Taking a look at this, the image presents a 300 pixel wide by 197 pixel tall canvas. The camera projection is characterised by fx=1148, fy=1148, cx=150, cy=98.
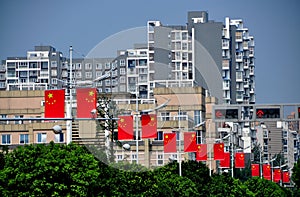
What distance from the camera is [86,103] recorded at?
39344mm

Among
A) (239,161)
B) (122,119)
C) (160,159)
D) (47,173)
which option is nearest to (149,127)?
(122,119)

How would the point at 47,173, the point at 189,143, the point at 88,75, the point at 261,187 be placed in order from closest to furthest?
1. the point at 47,173
2. the point at 189,143
3. the point at 261,187
4. the point at 88,75

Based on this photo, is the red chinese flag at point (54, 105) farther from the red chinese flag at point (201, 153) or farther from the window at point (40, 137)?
the window at point (40, 137)

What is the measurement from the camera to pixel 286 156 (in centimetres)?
17462

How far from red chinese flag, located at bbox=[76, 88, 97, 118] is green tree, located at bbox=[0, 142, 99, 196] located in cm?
240

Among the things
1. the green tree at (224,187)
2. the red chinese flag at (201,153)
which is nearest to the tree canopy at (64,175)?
the red chinese flag at (201,153)

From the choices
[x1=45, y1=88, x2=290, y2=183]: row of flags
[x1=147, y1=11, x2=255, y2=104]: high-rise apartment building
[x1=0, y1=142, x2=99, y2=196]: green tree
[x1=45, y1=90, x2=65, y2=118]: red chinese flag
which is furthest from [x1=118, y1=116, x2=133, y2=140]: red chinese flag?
[x1=147, y1=11, x2=255, y2=104]: high-rise apartment building

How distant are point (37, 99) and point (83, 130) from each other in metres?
8.30

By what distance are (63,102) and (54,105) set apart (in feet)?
1.02

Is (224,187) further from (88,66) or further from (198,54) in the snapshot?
(88,66)

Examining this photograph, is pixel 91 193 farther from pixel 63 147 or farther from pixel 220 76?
pixel 220 76

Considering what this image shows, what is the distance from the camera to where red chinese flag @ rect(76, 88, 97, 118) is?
39062mm

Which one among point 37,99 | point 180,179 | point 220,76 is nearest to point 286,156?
point 220,76

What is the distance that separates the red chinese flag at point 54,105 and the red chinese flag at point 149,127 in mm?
11000
